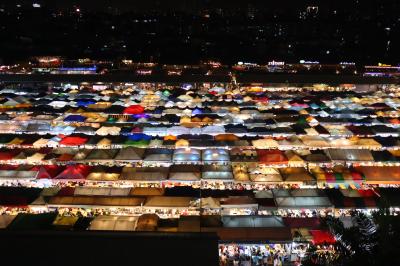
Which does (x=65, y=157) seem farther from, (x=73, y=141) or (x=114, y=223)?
(x=114, y=223)

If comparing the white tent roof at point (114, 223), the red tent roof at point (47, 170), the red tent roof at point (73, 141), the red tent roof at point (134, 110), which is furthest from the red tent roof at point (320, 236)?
the red tent roof at point (134, 110)

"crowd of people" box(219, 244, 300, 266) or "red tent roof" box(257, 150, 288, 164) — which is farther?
"red tent roof" box(257, 150, 288, 164)

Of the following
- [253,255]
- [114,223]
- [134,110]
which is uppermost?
[134,110]

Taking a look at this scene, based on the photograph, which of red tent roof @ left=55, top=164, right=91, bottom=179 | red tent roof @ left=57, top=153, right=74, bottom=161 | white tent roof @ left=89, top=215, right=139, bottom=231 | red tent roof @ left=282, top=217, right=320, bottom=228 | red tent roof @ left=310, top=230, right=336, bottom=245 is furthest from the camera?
red tent roof @ left=57, top=153, right=74, bottom=161

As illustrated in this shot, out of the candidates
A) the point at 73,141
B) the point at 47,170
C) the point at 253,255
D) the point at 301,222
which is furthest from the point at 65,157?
the point at 301,222

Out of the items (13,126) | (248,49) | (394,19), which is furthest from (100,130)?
(394,19)

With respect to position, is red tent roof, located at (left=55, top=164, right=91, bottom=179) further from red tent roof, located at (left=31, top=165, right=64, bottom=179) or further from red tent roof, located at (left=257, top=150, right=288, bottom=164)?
red tent roof, located at (left=257, top=150, right=288, bottom=164)

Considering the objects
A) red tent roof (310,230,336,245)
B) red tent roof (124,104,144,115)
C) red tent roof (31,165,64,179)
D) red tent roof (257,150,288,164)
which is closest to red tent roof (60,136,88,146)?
red tent roof (31,165,64,179)
